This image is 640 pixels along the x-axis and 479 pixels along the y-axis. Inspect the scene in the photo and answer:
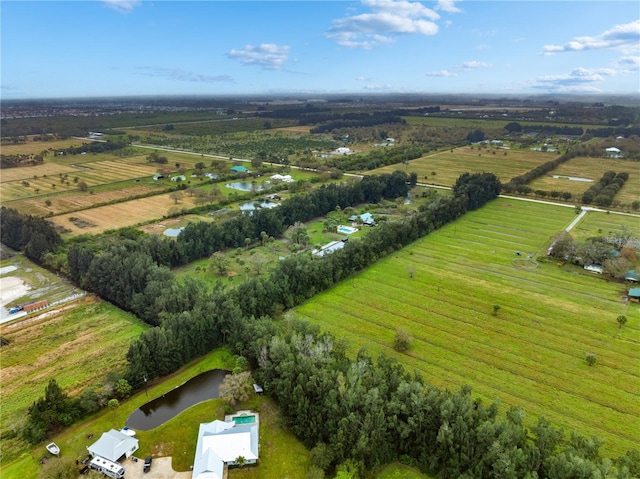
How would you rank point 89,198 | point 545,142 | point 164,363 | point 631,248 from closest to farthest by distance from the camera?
point 164,363
point 631,248
point 89,198
point 545,142

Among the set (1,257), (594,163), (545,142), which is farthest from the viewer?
(545,142)

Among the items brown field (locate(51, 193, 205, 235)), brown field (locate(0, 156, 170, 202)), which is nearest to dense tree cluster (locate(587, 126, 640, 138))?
brown field (locate(51, 193, 205, 235))

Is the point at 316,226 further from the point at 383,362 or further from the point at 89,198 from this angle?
the point at 89,198

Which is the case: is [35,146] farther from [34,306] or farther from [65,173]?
[34,306]

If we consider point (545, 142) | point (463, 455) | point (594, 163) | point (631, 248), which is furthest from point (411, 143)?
point (463, 455)

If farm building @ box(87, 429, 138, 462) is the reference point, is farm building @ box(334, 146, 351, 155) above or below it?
above

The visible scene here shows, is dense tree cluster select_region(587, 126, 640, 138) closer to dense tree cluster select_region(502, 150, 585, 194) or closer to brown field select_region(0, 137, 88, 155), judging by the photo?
dense tree cluster select_region(502, 150, 585, 194)

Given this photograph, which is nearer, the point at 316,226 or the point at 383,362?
the point at 383,362
